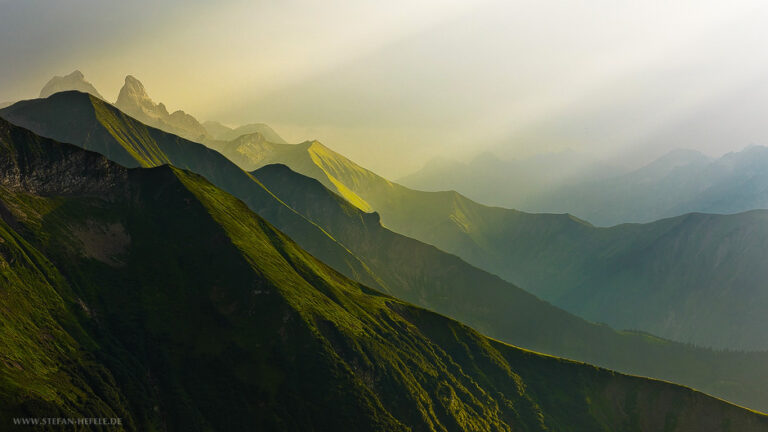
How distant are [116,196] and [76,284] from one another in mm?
42991

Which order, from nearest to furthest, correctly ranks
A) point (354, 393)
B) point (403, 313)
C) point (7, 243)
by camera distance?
point (7, 243) < point (354, 393) < point (403, 313)

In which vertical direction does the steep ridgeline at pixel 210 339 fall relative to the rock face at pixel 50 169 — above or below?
below

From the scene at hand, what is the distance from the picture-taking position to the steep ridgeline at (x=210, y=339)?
112688mm

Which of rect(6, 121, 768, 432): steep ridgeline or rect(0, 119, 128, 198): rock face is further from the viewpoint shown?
rect(0, 119, 128, 198): rock face

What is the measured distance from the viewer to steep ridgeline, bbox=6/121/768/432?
11269 cm

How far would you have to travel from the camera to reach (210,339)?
13388 cm

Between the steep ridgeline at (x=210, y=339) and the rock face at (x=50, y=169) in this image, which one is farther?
the rock face at (x=50, y=169)

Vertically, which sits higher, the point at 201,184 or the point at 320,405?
the point at 201,184

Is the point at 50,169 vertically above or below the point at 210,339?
above

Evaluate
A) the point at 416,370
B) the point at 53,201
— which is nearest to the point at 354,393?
the point at 416,370

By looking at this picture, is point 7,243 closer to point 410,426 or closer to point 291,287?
point 291,287

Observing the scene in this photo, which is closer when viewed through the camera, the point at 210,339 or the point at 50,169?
the point at 210,339

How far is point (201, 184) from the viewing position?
195750mm

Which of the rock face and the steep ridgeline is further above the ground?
the rock face
